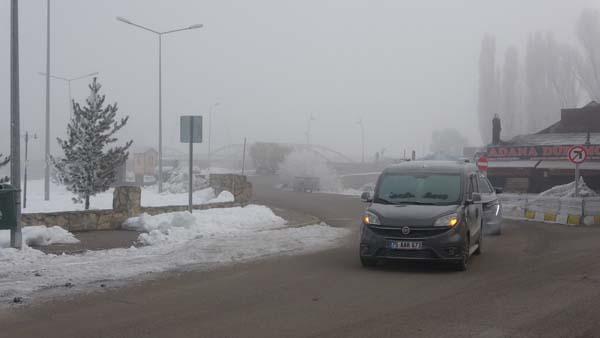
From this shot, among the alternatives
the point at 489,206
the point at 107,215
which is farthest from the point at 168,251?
the point at 489,206

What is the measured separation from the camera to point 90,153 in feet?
65.6

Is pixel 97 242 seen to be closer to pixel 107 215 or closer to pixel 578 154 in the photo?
pixel 107 215

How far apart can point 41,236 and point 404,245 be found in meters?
7.18

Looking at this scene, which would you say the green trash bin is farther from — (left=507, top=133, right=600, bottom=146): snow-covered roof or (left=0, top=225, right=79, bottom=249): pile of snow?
(left=507, top=133, right=600, bottom=146): snow-covered roof

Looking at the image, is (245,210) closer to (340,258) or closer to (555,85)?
(340,258)

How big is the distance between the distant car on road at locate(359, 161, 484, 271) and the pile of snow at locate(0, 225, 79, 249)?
6.24 m

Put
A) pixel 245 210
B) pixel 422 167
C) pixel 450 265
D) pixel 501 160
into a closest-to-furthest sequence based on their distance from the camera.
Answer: pixel 450 265 → pixel 422 167 → pixel 245 210 → pixel 501 160

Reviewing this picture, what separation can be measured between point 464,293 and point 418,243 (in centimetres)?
153

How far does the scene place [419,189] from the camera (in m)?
11.1

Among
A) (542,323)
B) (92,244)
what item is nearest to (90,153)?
(92,244)

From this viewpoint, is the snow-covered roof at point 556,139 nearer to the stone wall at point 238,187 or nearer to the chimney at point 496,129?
the chimney at point 496,129

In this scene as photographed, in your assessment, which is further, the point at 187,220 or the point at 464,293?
the point at 187,220

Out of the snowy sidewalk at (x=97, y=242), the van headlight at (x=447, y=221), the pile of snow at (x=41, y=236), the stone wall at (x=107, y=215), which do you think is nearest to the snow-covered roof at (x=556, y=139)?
the stone wall at (x=107, y=215)

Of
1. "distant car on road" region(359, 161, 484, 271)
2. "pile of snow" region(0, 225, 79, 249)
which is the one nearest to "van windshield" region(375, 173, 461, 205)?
"distant car on road" region(359, 161, 484, 271)
